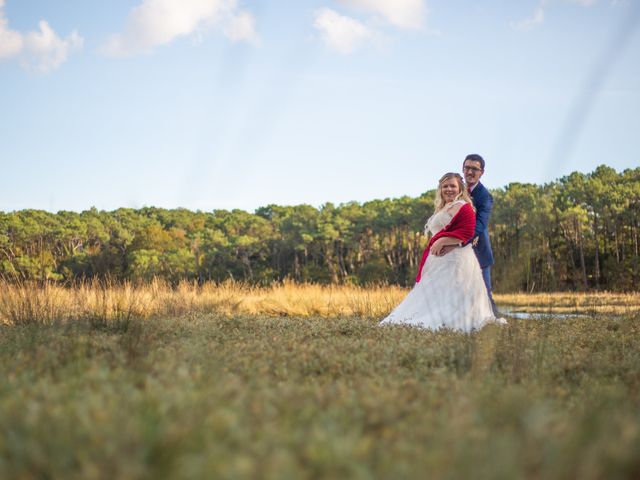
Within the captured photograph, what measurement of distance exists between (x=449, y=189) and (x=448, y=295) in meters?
1.52

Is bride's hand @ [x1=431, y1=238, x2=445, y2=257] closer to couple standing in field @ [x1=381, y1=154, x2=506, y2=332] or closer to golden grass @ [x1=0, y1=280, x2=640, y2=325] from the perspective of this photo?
couple standing in field @ [x1=381, y1=154, x2=506, y2=332]

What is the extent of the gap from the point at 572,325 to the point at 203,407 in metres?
7.93

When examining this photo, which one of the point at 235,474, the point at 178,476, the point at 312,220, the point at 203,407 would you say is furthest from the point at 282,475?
the point at 312,220

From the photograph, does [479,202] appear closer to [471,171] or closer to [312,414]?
[471,171]

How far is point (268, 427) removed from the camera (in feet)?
7.38

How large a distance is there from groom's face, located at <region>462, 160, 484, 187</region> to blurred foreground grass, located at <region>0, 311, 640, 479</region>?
4.90 meters

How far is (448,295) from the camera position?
28.3 ft

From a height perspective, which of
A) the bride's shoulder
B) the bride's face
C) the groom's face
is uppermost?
the groom's face

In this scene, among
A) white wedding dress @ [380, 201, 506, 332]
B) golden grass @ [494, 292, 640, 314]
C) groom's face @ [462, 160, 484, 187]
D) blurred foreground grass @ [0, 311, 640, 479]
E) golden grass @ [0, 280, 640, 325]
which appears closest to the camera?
blurred foreground grass @ [0, 311, 640, 479]

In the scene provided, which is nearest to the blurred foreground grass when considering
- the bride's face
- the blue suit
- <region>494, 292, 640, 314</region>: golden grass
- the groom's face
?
the bride's face

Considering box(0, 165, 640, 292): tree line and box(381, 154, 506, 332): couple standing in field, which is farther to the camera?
box(0, 165, 640, 292): tree line

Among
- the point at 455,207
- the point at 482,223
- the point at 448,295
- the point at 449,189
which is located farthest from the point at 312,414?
the point at 482,223

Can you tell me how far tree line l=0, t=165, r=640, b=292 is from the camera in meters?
44.8

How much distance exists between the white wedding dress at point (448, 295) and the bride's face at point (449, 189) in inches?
9.0
